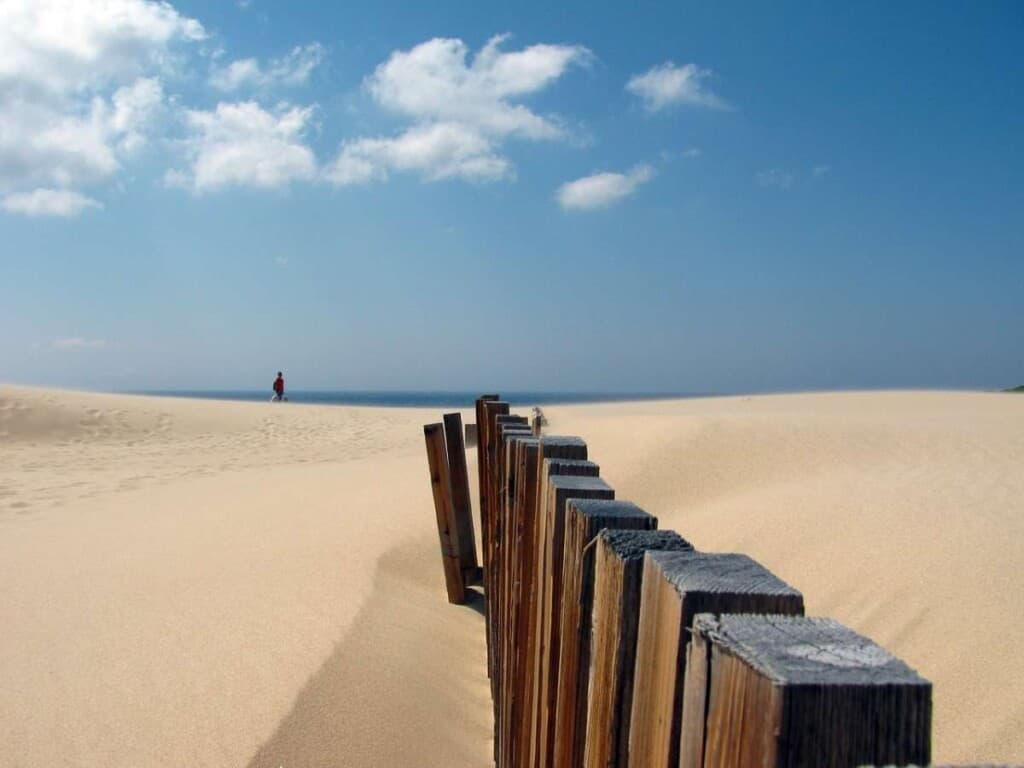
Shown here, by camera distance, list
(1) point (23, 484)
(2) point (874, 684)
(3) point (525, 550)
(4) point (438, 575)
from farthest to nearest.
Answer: (1) point (23, 484)
(4) point (438, 575)
(3) point (525, 550)
(2) point (874, 684)

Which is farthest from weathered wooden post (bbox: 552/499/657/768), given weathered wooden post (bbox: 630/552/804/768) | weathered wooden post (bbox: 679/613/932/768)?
weathered wooden post (bbox: 679/613/932/768)

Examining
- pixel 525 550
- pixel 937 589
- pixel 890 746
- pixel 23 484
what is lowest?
pixel 23 484

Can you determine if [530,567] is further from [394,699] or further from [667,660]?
[394,699]

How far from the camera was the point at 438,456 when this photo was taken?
498 cm

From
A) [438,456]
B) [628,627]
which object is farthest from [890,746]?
[438,456]

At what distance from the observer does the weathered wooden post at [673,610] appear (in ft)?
2.87

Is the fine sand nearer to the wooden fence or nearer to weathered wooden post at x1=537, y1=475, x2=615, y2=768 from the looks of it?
the wooden fence

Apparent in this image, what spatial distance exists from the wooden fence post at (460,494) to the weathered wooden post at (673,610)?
3.77m

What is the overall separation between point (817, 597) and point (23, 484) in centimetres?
868

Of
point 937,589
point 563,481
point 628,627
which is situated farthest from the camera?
point 937,589

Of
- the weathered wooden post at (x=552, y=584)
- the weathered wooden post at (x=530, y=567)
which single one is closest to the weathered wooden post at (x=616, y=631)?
the weathered wooden post at (x=552, y=584)

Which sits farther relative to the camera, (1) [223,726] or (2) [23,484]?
(2) [23,484]

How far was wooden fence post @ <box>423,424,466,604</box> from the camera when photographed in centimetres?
495

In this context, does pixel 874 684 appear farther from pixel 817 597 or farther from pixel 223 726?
pixel 817 597
